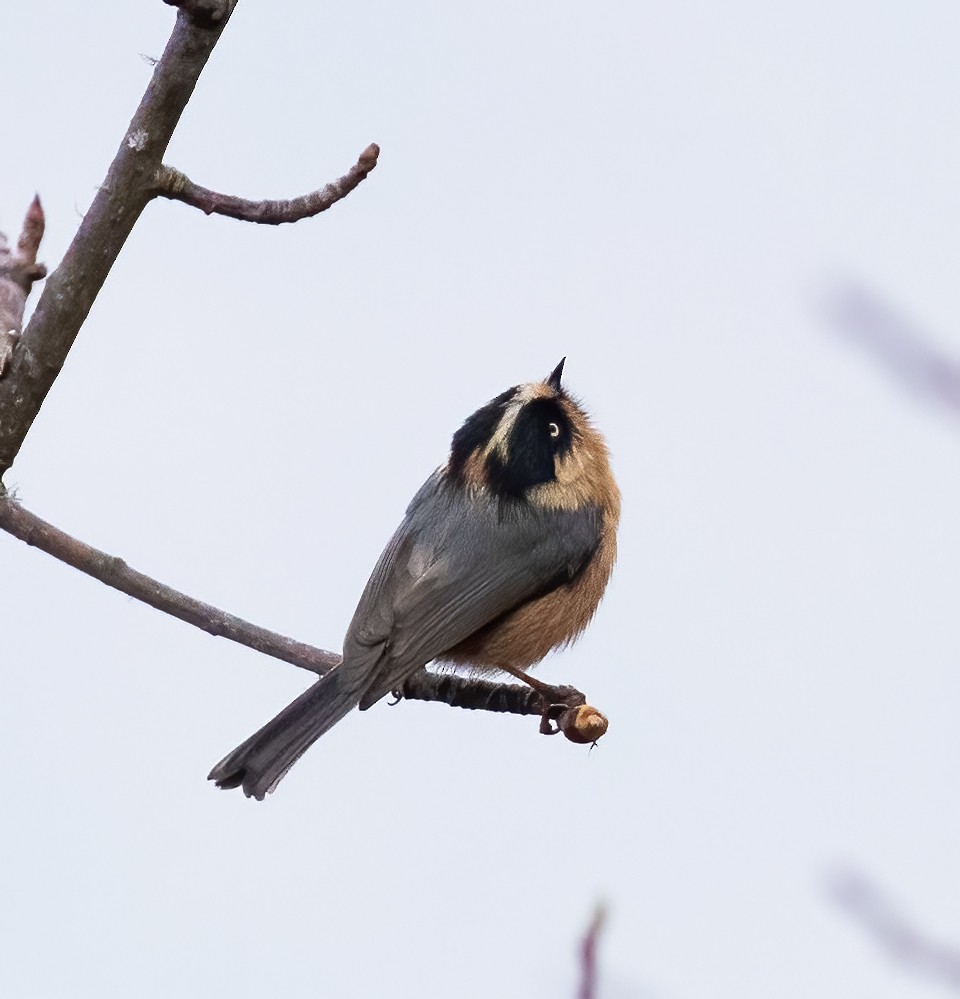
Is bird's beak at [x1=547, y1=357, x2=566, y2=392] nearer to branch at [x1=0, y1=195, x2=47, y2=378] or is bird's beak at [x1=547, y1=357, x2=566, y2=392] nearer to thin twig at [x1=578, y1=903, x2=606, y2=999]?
A: branch at [x1=0, y1=195, x2=47, y2=378]

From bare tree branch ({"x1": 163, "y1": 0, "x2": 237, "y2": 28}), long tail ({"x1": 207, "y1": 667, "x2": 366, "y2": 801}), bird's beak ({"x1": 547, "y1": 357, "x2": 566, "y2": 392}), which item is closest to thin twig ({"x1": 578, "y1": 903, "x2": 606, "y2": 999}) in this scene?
bare tree branch ({"x1": 163, "y1": 0, "x2": 237, "y2": 28})

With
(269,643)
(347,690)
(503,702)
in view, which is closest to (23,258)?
(269,643)

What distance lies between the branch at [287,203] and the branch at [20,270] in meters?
0.60

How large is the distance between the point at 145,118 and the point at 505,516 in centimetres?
218

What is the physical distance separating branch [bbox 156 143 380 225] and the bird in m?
1.65

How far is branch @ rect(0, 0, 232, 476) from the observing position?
8.70 feet

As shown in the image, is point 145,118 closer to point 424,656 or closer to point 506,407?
point 424,656

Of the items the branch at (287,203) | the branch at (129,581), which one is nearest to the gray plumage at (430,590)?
the branch at (129,581)

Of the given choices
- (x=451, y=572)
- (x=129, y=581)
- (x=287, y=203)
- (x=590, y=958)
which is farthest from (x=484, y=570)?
(x=590, y=958)

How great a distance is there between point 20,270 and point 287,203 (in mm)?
853

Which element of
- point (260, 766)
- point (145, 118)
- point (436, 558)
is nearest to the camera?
point (145, 118)

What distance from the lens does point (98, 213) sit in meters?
2.81

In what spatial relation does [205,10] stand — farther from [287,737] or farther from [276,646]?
[287,737]

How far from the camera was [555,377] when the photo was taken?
5.20 metres
